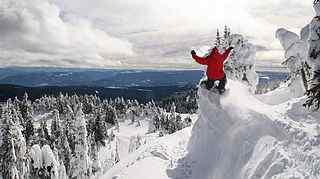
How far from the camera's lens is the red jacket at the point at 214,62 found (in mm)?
18578

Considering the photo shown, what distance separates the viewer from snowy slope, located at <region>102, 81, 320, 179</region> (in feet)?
37.6

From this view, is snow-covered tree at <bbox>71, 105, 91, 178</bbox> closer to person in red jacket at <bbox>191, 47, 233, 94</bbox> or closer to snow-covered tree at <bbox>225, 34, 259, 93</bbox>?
snow-covered tree at <bbox>225, 34, 259, 93</bbox>

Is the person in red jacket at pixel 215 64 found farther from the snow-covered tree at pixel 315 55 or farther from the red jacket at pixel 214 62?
the snow-covered tree at pixel 315 55

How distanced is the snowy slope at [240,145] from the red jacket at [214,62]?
85cm

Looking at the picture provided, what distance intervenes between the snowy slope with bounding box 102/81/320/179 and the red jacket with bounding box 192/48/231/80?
85 cm

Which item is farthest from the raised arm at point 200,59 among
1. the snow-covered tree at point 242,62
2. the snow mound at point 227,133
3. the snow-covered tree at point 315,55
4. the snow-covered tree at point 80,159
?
the snow-covered tree at point 80,159

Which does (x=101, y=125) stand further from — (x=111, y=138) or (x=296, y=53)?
(x=296, y=53)

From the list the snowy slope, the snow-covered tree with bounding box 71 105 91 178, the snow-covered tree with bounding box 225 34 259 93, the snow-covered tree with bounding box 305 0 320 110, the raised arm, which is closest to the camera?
the snowy slope

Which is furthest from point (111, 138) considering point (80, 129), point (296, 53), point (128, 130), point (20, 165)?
point (296, 53)

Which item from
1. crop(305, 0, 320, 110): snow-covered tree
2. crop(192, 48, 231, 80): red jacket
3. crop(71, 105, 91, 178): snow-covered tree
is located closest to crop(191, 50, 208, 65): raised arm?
crop(192, 48, 231, 80): red jacket

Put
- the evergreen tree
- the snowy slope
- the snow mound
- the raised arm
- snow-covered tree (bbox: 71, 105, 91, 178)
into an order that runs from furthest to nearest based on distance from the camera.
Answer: snow-covered tree (bbox: 71, 105, 91, 178) < the evergreen tree < the raised arm < the snow mound < the snowy slope

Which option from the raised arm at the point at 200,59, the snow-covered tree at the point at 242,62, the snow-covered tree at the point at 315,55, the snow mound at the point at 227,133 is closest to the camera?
the snow-covered tree at the point at 315,55

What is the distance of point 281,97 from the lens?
79.2 feet

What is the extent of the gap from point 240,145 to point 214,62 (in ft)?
Answer: 16.4
